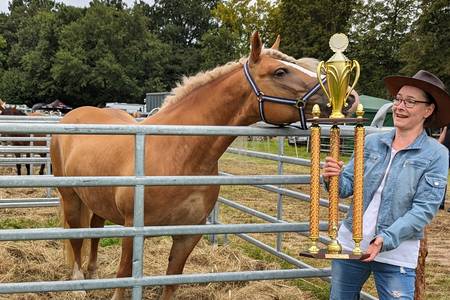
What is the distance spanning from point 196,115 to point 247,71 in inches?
19.6

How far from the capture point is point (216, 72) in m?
3.55

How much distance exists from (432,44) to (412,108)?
26209mm

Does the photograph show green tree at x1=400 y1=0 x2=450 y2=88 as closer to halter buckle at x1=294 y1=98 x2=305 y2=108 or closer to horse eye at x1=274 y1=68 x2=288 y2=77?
horse eye at x1=274 y1=68 x2=288 y2=77

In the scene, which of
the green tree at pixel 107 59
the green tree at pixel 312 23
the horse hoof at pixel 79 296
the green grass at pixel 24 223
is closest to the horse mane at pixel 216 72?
the horse hoof at pixel 79 296

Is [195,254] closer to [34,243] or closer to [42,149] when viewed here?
[34,243]

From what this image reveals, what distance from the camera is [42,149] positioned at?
752 cm

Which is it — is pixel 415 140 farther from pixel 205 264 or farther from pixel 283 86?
pixel 205 264

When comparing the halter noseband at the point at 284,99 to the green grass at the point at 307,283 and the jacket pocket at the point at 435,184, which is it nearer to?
the jacket pocket at the point at 435,184

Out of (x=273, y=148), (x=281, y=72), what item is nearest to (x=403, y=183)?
(x=281, y=72)

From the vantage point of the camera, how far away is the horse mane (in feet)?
10.7

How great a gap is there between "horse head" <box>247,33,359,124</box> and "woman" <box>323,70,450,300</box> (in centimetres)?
55

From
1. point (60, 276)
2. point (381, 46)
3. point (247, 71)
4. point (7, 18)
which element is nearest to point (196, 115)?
point (247, 71)

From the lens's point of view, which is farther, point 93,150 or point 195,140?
point 93,150

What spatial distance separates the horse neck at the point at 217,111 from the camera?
3.34m
